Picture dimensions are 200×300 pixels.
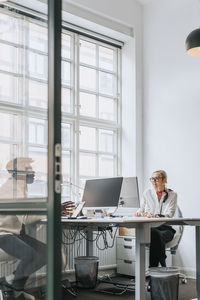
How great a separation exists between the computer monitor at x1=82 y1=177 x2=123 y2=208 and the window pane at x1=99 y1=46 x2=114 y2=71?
2.51 metres

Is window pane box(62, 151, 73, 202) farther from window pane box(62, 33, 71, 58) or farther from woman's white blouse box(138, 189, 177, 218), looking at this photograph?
window pane box(62, 33, 71, 58)

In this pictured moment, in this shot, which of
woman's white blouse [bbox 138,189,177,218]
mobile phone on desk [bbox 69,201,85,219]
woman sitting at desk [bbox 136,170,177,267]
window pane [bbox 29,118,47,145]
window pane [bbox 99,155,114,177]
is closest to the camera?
window pane [bbox 29,118,47,145]

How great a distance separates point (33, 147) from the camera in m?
1.93

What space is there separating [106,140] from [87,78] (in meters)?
0.92

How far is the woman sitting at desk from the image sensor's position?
15.3ft

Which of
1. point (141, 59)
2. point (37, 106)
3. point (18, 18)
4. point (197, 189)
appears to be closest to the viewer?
point (37, 106)

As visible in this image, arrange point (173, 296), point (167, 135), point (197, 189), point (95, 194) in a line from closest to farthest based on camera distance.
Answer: point (173, 296), point (95, 194), point (197, 189), point (167, 135)

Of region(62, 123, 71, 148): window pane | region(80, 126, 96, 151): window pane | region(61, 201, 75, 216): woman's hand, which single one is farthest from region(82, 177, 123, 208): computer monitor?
region(80, 126, 96, 151): window pane

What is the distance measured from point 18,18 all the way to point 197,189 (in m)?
4.04

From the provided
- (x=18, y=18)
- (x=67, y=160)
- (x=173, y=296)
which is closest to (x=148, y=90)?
(x=67, y=160)

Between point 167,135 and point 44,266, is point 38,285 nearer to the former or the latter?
point 44,266

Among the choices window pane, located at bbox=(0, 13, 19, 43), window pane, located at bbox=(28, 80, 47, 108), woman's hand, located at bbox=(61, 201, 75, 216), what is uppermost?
window pane, located at bbox=(0, 13, 19, 43)

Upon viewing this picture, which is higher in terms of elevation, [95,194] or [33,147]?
[33,147]

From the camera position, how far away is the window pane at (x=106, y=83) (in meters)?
6.55
